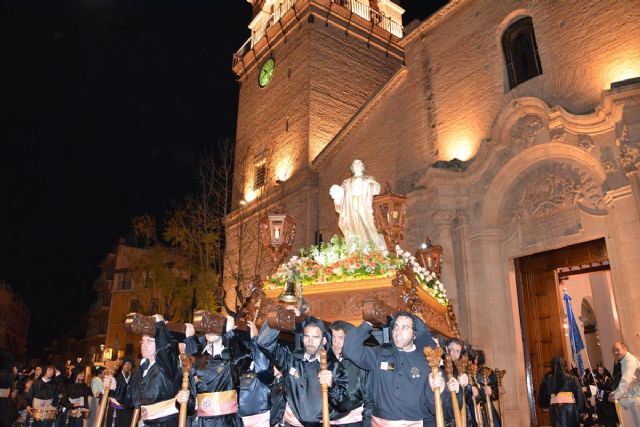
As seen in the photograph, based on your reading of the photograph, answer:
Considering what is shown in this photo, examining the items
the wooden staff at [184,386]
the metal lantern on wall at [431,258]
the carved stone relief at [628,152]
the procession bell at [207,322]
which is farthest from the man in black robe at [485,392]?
the carved stone relief at [628,152]

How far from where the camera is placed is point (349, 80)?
24.2 meters

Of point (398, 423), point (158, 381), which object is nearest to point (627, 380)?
point (398, 423)

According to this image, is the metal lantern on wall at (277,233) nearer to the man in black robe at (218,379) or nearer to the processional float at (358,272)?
the processional float at (358,272)

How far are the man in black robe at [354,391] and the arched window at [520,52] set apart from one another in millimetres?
11921

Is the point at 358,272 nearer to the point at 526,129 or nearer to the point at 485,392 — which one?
the point at 485,392

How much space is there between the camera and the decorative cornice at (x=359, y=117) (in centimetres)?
1828

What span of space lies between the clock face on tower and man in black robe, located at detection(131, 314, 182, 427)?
2169 centimetres

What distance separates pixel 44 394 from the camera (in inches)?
420

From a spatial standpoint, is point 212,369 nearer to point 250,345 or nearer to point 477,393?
point 250,345

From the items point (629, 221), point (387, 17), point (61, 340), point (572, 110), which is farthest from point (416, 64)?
point (61, 340)

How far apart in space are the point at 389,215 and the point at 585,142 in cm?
536

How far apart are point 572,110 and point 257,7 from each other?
22.2m

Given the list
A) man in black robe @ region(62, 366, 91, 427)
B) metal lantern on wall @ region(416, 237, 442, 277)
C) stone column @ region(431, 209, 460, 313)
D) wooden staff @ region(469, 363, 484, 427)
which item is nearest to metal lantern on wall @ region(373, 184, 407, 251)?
metal lantern on wall @ region(416, 237, 442, 277)

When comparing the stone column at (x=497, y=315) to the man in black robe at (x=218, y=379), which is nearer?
the man in black robe at (x=218, y=379)
